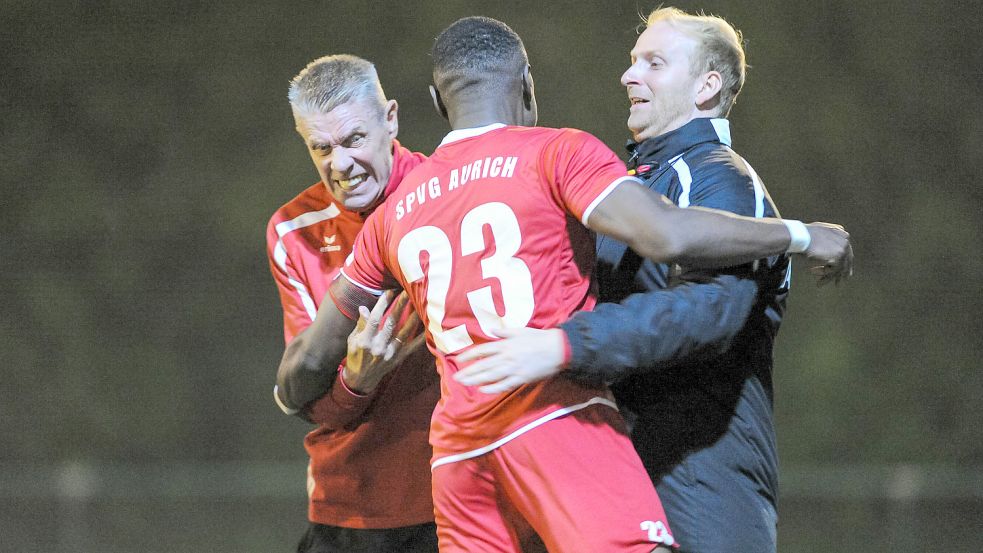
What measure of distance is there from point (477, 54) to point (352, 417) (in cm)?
105

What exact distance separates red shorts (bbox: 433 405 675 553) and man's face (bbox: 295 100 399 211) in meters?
0.94

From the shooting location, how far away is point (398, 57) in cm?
556

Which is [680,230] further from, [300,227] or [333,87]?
[300,227]

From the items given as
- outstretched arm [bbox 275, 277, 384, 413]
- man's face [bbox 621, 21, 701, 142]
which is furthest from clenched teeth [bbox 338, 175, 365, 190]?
man's face [bbox 621, 21, 701, 142]

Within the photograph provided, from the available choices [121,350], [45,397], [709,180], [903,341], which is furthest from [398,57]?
[709,180]

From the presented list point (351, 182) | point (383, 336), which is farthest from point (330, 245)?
point (383, 336)

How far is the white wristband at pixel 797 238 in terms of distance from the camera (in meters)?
1.86

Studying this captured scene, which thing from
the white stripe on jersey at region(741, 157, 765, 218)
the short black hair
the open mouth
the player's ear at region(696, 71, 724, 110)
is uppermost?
the short black hair

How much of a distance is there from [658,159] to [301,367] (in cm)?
98

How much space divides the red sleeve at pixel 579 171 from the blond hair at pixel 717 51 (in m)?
0.55

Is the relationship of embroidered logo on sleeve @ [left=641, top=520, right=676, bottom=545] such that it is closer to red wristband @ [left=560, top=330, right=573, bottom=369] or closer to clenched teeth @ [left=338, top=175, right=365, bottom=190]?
red wristband @ [left=560, top=330, right=573, bottom=369]

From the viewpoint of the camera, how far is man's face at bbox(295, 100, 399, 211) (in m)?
2.56

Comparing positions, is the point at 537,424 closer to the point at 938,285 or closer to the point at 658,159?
the point at 658,159

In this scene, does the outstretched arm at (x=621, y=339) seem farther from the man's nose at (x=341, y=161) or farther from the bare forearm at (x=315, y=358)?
the man's nose at (x=341, y=161)
